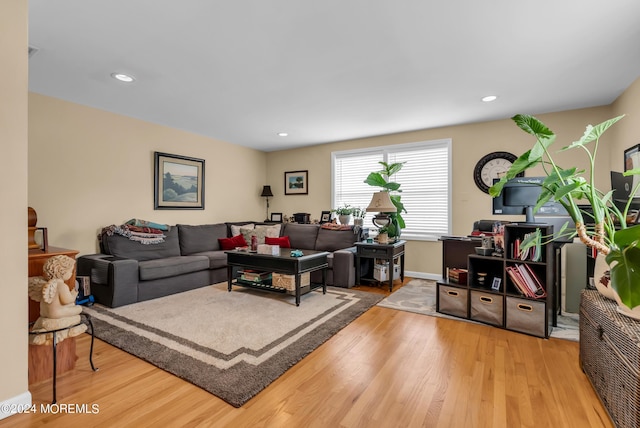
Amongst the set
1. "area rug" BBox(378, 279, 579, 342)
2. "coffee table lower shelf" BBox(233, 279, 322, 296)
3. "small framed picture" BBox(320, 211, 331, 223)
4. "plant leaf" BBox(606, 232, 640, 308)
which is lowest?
"area rug" BBox(378, 279, 579, 342)

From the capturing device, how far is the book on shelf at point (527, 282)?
8.91 ft

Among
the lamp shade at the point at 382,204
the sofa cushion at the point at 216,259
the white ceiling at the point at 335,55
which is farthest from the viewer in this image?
the sofa cushion at the point at 216,259

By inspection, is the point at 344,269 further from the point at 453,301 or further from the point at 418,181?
the point at 418,181

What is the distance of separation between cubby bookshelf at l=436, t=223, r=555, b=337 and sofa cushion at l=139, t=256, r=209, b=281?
325 centimetres

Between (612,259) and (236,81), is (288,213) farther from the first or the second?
(612,259)

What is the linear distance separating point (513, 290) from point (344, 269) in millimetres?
2082

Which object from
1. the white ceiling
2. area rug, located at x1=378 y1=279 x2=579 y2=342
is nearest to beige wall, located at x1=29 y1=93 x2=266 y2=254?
the white ceiling

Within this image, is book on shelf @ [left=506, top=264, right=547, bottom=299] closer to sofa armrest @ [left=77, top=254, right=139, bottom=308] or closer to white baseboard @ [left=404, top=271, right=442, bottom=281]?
white baseboard @ [left=404, top=271, right=442, bottom=281]

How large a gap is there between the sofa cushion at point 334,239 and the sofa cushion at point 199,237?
5.64ft

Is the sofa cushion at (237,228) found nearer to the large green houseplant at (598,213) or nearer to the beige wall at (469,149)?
the beige wall at (469,149)

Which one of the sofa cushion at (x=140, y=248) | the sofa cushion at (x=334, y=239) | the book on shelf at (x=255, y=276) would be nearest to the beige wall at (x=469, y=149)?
the sofa cushion at (x=334, y=239)

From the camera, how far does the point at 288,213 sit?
651 cm

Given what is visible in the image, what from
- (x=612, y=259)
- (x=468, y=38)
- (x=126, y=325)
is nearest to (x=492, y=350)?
(x=612, y=259)

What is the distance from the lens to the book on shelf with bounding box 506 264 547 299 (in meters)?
2.72
